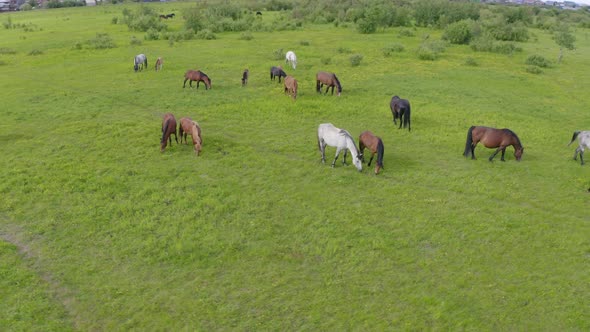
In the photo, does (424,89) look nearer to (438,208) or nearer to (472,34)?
(438,208)

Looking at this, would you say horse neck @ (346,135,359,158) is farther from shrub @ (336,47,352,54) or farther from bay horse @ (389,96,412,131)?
shrub @ (336,47,352,54)

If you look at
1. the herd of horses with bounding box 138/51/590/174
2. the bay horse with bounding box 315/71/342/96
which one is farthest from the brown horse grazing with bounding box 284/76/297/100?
the herd of horses with bounding box 138/51/590/174

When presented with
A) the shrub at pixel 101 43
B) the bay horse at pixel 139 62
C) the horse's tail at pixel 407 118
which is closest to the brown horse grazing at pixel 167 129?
the horse's tail at pixel 407 118

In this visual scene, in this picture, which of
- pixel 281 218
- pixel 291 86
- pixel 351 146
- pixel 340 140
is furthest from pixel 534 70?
Result: pixel 281 218

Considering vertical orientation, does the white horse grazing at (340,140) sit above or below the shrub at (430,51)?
below

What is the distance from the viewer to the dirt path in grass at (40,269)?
8.84 metres

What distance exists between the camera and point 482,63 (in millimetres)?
36000

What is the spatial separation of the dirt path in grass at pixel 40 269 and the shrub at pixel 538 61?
3856 centimetres

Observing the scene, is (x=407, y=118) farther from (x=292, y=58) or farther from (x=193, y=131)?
(x=292, y=58)

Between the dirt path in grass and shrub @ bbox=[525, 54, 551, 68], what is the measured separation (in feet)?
127

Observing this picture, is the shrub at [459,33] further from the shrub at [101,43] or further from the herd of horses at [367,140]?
the shrub at [101,43]

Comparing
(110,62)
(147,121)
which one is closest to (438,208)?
(147,121)

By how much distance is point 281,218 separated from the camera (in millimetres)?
12422

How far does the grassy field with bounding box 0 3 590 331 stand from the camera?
9.05 meters
